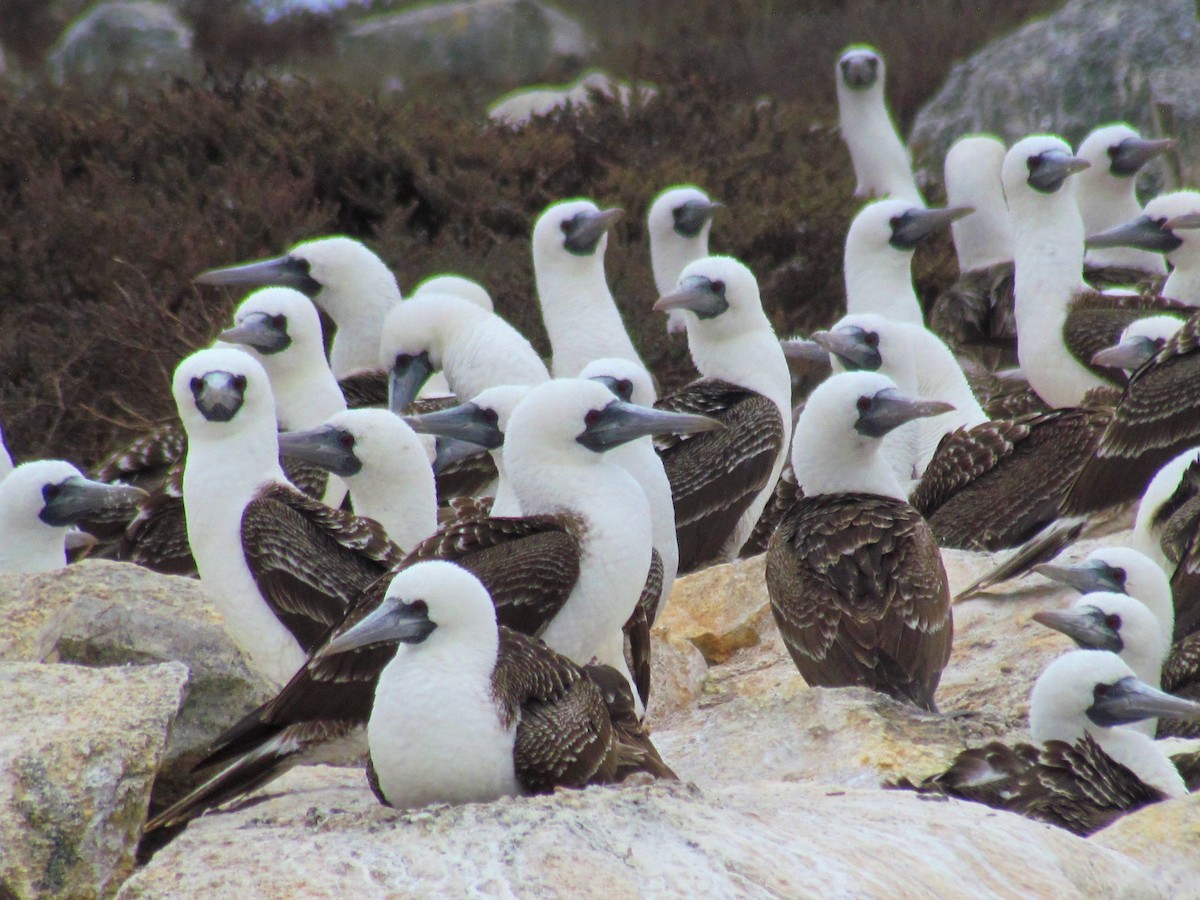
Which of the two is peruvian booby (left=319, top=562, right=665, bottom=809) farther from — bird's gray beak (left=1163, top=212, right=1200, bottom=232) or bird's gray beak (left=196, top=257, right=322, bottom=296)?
bird's gray beak (left=196, top=257, right=322, bottom=296)

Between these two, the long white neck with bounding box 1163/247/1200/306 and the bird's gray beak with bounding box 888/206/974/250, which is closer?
the long white neck with bounding box 1163/247/1200/306

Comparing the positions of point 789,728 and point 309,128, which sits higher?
point 309,128

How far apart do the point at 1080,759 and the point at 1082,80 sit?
11.5 m

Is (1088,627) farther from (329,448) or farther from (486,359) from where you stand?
(486,359)

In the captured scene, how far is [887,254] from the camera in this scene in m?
10.1

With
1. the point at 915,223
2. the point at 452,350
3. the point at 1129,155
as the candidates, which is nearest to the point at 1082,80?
the point at 1129,155

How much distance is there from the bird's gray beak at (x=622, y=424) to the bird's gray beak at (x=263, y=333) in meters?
2.67

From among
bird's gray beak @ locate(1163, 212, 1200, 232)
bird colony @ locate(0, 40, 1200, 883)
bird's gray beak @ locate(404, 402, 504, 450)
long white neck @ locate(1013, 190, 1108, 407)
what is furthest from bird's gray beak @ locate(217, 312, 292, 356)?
bird's gray beak @ locate(1163, 212, 1200, 232)

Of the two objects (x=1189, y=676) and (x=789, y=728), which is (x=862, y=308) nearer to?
(x=1189, y=676)

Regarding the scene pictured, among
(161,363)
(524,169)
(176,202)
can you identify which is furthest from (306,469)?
(524,169)

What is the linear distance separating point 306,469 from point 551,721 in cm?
368

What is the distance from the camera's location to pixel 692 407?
804 cm

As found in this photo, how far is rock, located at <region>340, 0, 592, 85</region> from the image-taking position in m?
23.7

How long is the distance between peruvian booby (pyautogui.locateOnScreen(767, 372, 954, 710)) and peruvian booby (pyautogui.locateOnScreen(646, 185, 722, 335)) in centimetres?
448
